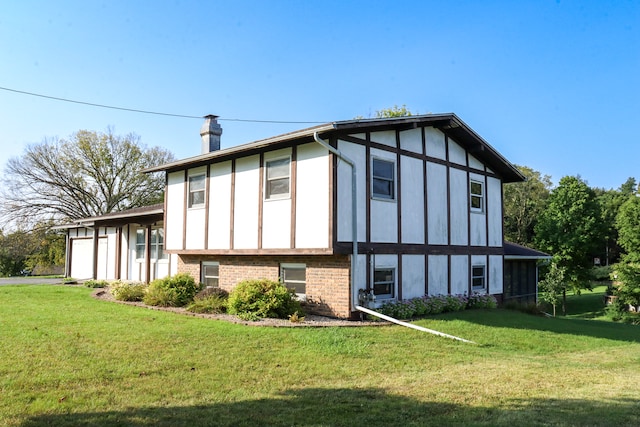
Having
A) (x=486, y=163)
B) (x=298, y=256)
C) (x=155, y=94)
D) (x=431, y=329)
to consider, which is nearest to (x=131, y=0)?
(x=155, y=94)

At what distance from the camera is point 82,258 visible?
92.3ft

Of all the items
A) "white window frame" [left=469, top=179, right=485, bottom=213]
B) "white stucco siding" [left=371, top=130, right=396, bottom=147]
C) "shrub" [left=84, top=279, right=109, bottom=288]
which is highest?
"white stucco siding" [left=371, top=130, right=396, bottom=147]

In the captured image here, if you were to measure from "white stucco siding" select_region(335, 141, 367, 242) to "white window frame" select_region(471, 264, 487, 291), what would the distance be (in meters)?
6.00

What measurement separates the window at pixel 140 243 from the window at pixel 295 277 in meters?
10.6

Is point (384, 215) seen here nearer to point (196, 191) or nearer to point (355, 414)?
point (196, 191)

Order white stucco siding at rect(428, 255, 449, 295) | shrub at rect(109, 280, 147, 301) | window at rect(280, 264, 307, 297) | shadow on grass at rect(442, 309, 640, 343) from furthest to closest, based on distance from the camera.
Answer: shrub at rect(109, 280, 147, 301) < white stucco siding at rect(428, 255, 449, 295) < window at rect(280, 264, 307, 297) < shadow on grass at rect(442, 309, 640, 343)

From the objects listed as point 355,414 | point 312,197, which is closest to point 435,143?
point 312,197

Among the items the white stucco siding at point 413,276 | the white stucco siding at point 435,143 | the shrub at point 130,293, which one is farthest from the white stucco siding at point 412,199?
the shrub at point 130,293

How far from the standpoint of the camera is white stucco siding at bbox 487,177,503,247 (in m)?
18.4

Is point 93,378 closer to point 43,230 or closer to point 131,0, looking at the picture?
point 131,0

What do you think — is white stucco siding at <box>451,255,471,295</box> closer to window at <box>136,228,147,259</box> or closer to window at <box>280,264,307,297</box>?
window at <box>280,264,307,297</box>

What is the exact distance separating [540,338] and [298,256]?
6.37 meters

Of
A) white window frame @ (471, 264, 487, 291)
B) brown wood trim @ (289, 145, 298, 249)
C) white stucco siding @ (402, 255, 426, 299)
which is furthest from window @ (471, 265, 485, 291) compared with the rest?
brown wood trim @ (289, 145, 298, 249)

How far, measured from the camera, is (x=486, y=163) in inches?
726
